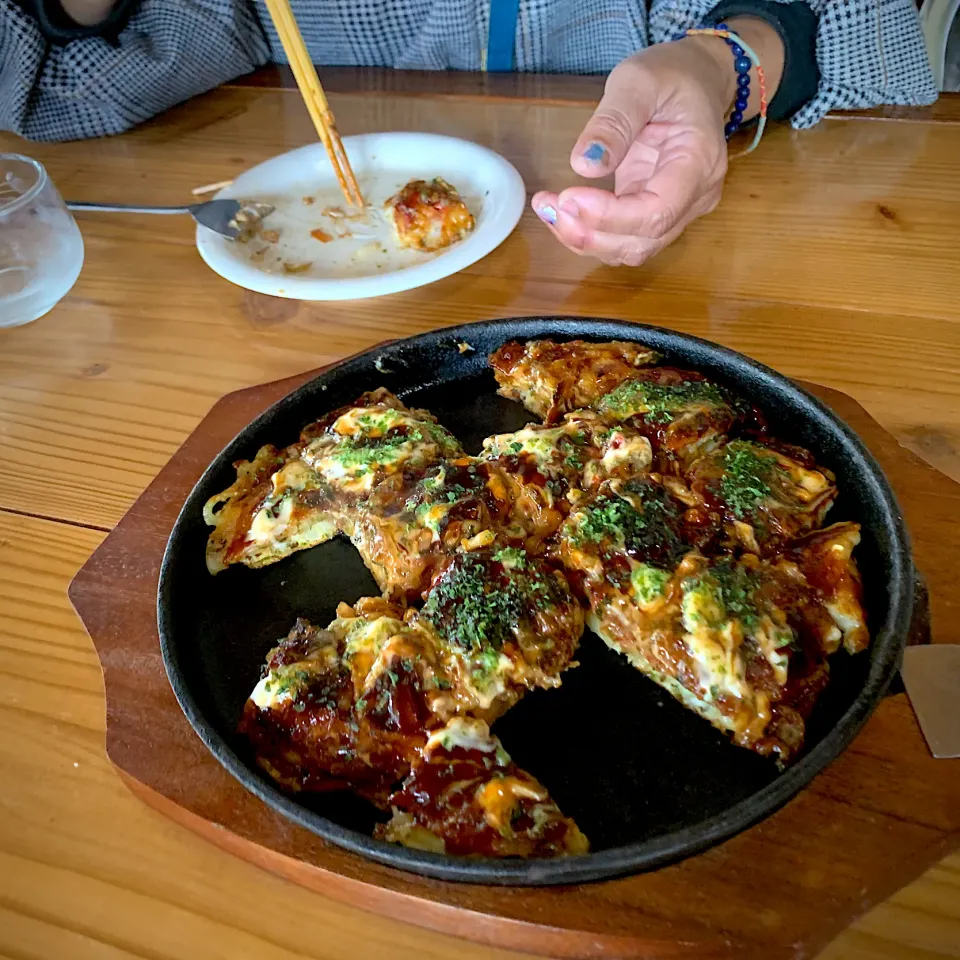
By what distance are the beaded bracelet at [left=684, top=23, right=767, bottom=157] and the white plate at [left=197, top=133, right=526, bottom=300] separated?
1.59 ft

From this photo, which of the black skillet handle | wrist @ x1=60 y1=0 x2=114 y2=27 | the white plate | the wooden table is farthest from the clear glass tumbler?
the black skillet handle

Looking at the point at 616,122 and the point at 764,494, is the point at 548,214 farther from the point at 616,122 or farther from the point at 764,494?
the point at 764,494

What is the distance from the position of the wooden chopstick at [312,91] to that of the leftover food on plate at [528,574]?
0.71 metres

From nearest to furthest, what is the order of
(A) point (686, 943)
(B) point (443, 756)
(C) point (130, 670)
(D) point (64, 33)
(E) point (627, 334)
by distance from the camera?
(A) point (686, 943) → (B) point (443, 756) → (C) point (130, 670) → (E) point (627, 334) → (D) point (64, 33)

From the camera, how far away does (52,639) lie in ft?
3.53

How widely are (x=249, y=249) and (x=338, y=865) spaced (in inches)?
49.8

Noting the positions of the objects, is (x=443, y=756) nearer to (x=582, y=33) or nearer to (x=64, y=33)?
(x=582, y=33)

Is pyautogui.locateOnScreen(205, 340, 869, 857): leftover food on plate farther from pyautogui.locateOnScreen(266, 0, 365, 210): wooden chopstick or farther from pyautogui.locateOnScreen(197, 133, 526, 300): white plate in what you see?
pyautogui.locateOnScreen(266, 0, 365, 210): wooden chopstick

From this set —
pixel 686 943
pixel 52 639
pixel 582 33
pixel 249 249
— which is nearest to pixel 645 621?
pixel 686 943

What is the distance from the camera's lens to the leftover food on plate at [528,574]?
836mm

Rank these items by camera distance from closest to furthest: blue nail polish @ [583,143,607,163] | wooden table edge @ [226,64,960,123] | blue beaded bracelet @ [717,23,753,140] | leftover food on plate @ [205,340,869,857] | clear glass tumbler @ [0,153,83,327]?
leftover food on plate @ [205,340,869,857], blue nail polish @ [583,143,607,163], clear glass tumbler @ [0,153,83,327], blue beaded bracelet @ [717,23,753,140], wooden table edge @ [226,64,960,123]

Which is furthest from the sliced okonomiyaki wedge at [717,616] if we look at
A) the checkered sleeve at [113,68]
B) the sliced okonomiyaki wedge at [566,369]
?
the checkered sleeve at [113,68]

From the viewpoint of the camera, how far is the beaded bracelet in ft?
5.34

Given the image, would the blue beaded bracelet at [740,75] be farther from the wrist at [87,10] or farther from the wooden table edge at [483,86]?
the wrist at [87,10]
